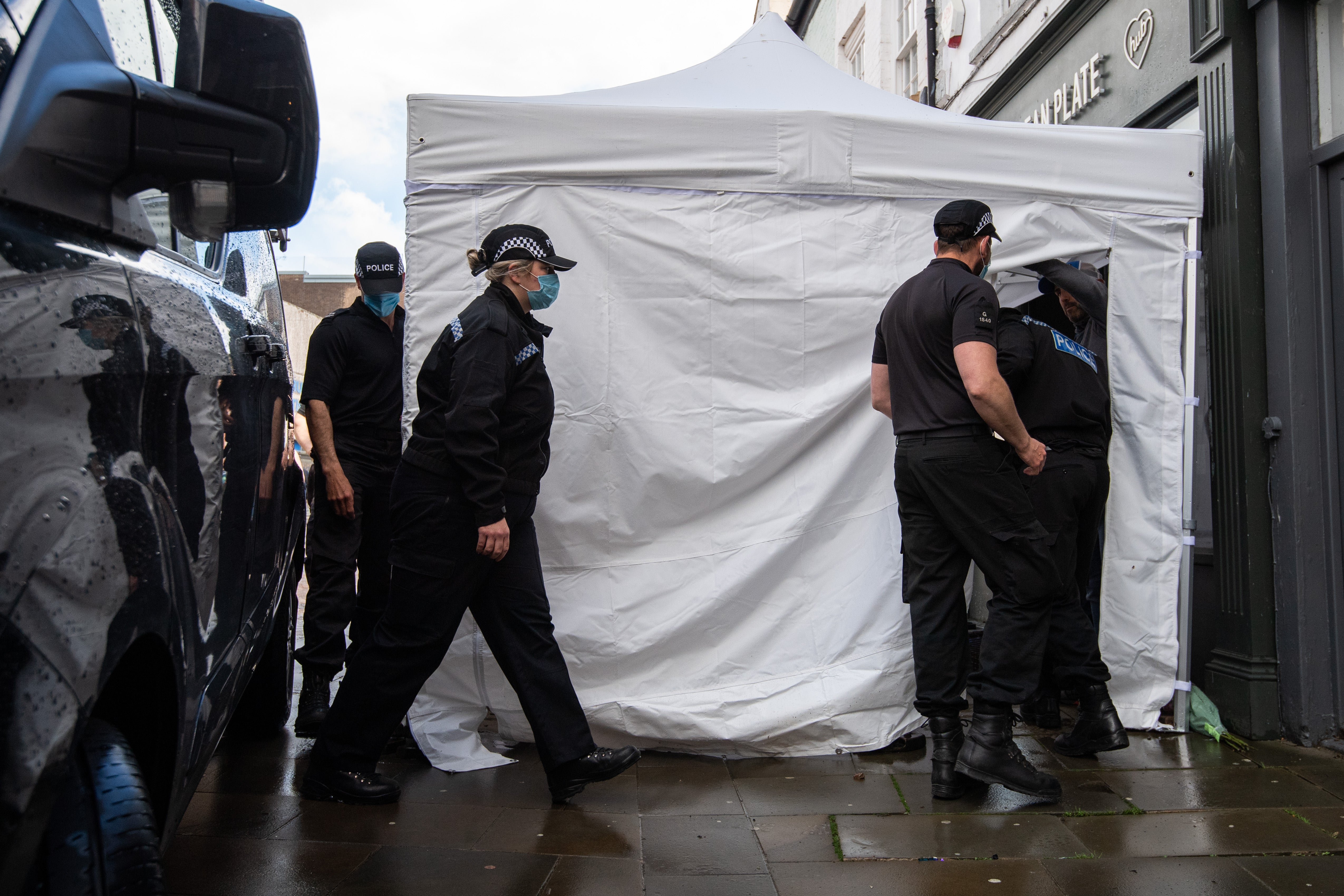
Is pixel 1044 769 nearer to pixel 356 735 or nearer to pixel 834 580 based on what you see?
pixel 834 580

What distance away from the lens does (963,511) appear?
3557 millimetres

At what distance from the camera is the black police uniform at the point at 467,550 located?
10.9 feet

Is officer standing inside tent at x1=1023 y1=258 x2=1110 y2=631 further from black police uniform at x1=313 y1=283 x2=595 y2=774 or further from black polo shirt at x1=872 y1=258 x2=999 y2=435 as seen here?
black police uniform at x1=313 y1=283 x2=595 y2=774

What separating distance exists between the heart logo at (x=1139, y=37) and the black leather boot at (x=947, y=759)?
3.65 m

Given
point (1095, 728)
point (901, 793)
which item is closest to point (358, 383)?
point (901, 793)

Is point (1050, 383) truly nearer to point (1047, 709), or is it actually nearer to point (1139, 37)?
point (1047, 709)

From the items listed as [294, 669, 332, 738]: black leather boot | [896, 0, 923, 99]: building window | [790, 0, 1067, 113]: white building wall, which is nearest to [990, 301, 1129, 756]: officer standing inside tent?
[294, 669, 332, 738]: black leather boot

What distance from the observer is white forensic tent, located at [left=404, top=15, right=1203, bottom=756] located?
4.11m

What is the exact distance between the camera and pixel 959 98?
9.04m

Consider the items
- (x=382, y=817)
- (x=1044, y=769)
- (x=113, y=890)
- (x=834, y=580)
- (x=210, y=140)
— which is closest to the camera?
(x=113, y=890)

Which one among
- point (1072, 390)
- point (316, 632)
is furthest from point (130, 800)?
point (1072, 390)

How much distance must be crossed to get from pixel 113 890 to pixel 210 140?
3.43 feet

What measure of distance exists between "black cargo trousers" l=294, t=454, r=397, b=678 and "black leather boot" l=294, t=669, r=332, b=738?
5cm

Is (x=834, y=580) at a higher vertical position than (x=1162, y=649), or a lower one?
higher
